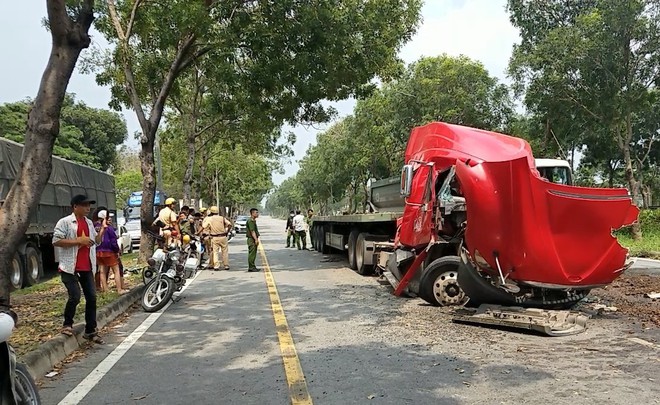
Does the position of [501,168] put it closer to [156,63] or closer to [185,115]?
[156,63]

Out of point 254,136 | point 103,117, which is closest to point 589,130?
point 254,136

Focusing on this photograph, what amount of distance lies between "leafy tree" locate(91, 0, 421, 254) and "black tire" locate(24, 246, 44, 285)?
236 centimetres

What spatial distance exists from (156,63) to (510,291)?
12.5 meters

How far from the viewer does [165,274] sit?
9.17m

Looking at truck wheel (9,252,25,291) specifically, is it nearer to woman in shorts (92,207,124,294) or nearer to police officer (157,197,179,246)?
woman in shorts (92,207,124,294)

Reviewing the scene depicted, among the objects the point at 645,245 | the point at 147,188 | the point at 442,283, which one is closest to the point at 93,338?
the point at 442,283

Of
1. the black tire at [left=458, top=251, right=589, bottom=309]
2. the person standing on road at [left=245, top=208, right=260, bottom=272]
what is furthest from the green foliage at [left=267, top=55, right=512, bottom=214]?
the black tire at [left=458, top=251, right=589, bottom=309]

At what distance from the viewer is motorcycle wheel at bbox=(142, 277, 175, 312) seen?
29.6ft

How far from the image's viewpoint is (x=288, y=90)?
16266 mm

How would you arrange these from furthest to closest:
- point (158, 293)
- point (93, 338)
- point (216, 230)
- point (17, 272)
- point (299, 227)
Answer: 1. point (299, 227)
2. point (216, 230)
3. point (17, 272)
4. point (158, 293)
5. point (93, 338)

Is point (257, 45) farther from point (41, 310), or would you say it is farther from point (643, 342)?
point (643, 342)

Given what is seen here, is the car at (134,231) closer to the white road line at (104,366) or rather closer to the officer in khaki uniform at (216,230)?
the officer in khaki uniform at (216,230)

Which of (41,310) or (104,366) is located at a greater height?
(41,310)

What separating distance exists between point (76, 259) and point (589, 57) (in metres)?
18.3
